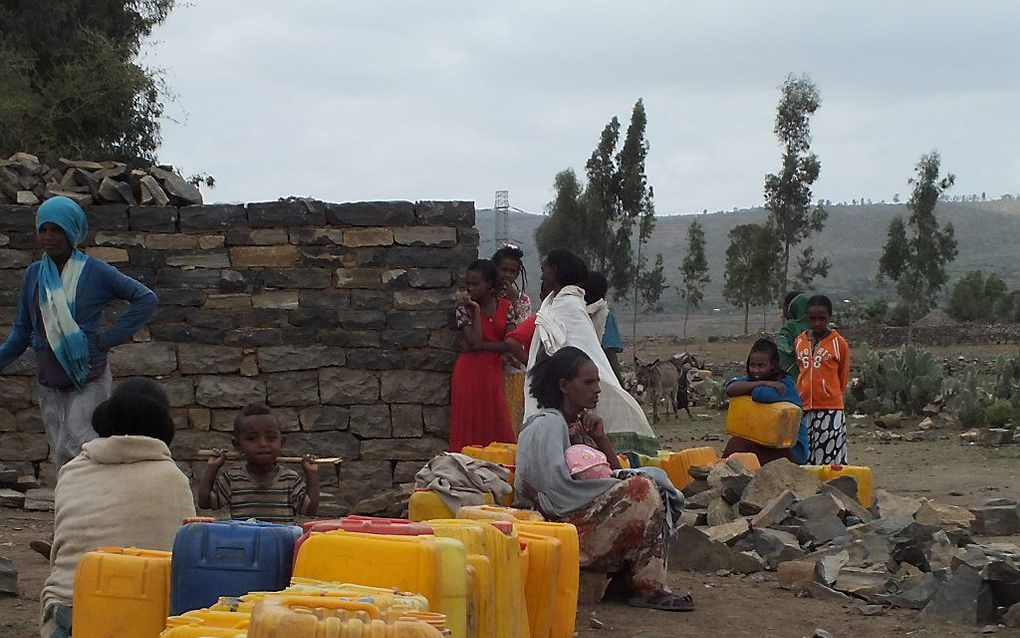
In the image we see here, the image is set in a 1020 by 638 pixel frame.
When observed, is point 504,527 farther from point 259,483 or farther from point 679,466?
point 679,466

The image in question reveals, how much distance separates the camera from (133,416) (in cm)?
461

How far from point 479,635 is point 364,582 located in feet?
2.05

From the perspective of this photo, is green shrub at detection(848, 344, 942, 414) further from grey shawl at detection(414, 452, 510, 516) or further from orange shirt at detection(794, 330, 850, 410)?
grey shawl at detection(414, 452, 510, 516)

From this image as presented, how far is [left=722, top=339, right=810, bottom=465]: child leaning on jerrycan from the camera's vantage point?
909 centimetres

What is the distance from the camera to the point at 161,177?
32.1 feet

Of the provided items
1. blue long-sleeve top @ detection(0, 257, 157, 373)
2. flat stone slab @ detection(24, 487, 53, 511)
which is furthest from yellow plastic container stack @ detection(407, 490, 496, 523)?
flat stone slab @ detection(24, 487, 53, 511)

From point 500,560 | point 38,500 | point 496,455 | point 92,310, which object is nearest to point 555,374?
point 496,455

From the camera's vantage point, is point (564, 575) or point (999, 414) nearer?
point (564, 575)

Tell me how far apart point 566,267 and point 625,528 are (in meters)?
2.47

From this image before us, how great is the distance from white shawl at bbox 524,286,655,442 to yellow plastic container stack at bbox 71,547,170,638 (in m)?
4.10

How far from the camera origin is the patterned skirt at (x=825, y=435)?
31.7 ft

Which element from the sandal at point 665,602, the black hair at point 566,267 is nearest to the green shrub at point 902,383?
the black hair at point 566,267

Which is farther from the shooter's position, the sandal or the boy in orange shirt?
the boy in orange shirt

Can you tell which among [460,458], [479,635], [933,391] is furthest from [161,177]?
[933,391]
